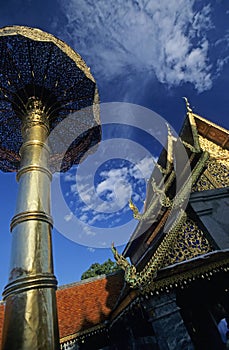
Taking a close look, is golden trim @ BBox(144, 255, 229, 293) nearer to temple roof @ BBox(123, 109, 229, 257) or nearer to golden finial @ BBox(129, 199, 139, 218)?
temple roof @ BBox(123, 109, 229, 257)

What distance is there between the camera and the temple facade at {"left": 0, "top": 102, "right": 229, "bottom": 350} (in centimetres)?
411

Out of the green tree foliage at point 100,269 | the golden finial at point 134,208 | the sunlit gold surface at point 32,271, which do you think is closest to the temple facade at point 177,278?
the golden finial at point 134,208

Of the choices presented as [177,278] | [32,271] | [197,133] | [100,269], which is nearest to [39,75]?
[32,271]

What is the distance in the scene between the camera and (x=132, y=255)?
11320mm

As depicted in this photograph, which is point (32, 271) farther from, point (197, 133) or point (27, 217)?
point (197, 133)

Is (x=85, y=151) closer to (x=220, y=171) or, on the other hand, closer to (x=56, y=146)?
(x=56, y=146)

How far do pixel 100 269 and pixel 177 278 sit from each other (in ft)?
74.7

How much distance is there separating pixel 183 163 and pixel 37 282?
266 inches

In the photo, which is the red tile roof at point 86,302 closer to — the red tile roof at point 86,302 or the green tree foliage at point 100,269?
the red tile roof at point 86,302

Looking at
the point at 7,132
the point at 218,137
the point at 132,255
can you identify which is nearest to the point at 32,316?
the point at 7,132

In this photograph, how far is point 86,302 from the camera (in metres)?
8.36

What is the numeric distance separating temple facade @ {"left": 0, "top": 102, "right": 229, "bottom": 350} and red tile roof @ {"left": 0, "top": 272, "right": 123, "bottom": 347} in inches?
1.5

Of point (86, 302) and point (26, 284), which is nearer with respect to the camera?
point (26, 284)

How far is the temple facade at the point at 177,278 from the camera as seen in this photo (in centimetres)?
411
